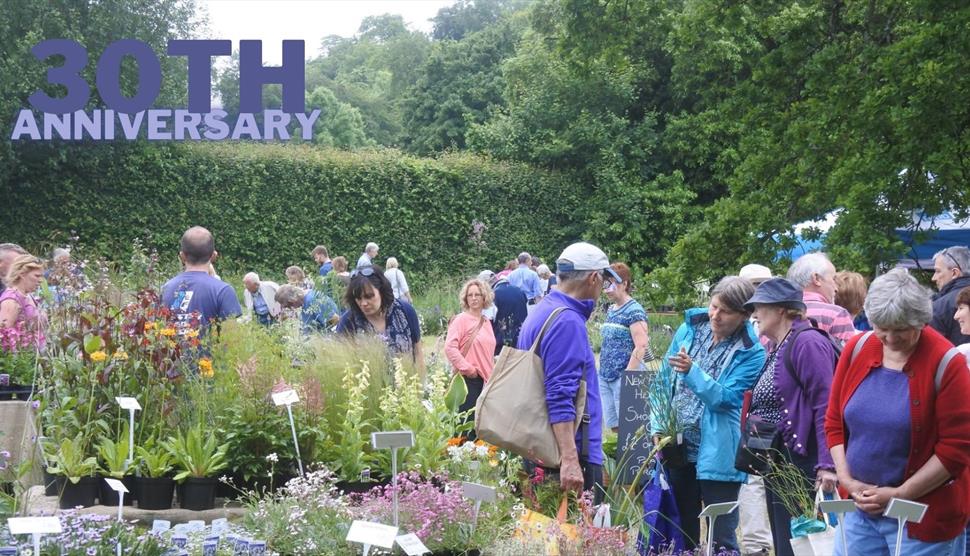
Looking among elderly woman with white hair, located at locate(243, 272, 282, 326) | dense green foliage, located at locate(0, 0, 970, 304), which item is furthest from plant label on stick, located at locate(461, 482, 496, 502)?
elderly woman with white hair, located at locate(243, 272, 282, 326)

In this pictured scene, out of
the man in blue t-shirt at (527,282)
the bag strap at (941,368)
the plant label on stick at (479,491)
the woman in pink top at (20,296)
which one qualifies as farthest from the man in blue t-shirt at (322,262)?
the bag strap at (941,368)

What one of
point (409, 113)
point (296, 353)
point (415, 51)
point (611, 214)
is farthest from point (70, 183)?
point (415, 51)

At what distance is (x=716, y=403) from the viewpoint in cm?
493

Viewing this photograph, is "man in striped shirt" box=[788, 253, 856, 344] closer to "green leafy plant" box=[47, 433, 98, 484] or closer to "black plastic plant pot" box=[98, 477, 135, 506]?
"black plastic plant pot" box=[98, 477, 135, 506]

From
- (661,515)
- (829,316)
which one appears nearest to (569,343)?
(661,515)

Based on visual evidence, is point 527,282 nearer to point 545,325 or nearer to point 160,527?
point 545,325

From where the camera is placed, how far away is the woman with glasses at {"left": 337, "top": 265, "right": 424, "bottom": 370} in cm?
648

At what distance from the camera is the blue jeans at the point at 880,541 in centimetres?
365

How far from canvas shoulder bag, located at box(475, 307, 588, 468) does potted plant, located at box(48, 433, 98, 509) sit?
172cm

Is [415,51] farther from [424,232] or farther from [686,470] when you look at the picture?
[686,470]

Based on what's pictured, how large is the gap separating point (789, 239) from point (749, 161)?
3.13ft

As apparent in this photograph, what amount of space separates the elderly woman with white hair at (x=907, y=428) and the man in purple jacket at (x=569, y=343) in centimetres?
110

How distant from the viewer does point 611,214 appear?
2606 centimetres

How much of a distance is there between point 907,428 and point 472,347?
4.47 m
